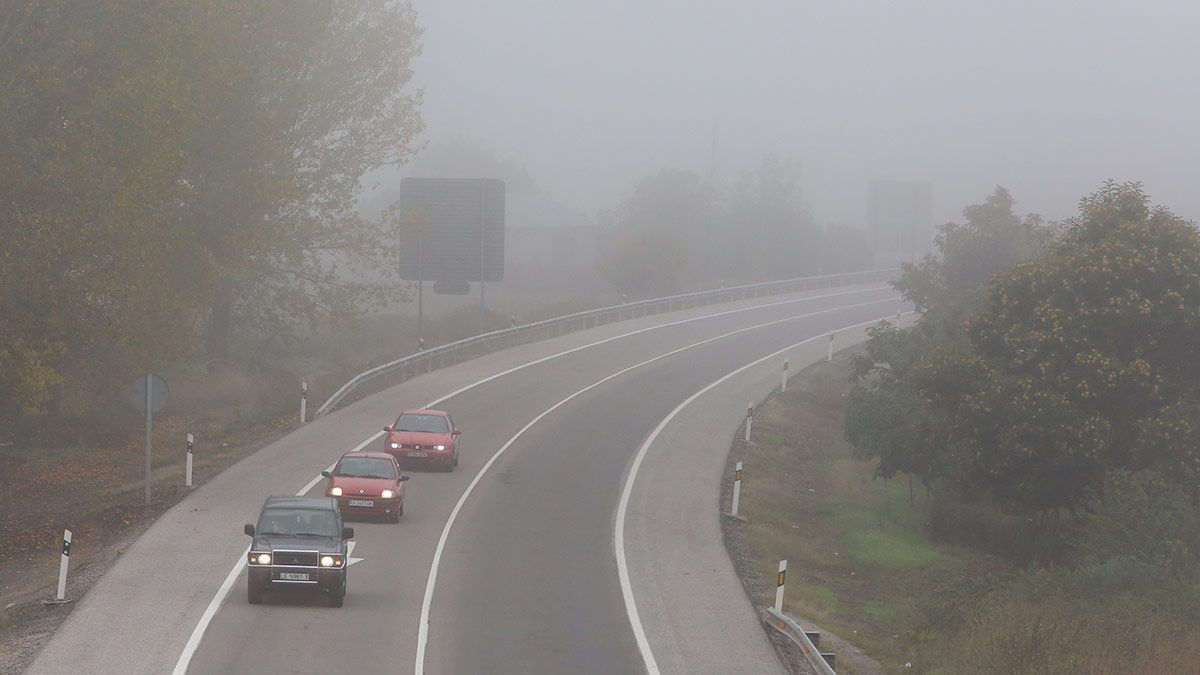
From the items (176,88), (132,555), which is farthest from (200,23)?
(132,555)

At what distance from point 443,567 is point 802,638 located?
7.18 metres

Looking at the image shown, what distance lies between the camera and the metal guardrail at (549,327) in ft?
148

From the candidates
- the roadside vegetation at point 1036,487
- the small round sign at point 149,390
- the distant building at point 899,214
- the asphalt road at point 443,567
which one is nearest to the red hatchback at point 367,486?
the asphalt road at point 443,567

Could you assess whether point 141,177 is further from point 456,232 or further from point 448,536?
point 456,232

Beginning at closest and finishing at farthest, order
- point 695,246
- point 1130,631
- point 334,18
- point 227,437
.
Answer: point 1130,631 → point 227,437 → point 334,18 → point 695,246

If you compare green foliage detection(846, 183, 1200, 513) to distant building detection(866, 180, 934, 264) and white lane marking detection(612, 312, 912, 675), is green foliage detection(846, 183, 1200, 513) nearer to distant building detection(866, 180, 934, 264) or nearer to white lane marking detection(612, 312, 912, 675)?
white lane marking detection(612, 312, 912, 675)

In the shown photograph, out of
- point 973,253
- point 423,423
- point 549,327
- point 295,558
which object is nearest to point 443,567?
point 295,558

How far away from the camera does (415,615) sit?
19609 millimetres

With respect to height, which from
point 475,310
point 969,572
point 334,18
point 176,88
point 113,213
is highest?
point 334,18

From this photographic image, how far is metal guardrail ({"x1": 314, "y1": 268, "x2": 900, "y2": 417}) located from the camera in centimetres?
4525

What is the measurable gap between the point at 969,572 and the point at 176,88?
67.6 feet

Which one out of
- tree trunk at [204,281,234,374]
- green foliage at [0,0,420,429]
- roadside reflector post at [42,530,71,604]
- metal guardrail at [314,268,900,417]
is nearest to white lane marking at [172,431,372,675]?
roadside reflector post at [42,530,71,604]

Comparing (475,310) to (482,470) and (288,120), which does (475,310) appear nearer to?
(288,120)

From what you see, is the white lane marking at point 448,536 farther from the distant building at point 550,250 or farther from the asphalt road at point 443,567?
the distant building at point 550,250
